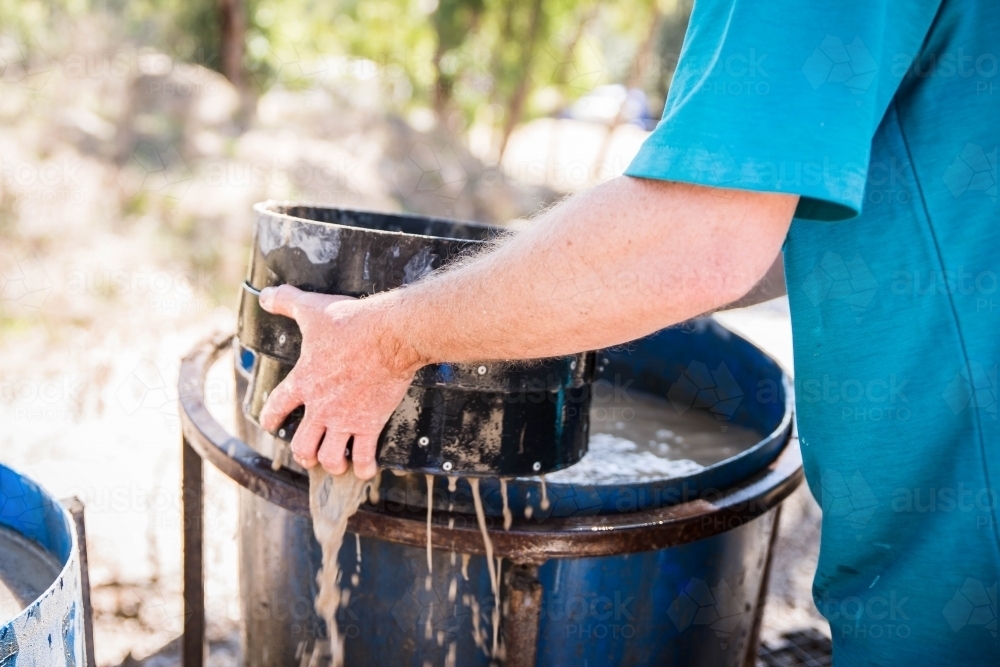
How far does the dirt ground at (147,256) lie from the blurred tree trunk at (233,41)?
1.81 feet

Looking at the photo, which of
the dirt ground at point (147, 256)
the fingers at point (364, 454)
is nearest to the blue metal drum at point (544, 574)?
the fingers at point (364, 454)

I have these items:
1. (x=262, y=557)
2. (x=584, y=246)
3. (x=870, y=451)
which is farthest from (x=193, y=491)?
(x=870, y=451)

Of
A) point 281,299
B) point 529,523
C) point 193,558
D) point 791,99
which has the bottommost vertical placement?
point 193,558

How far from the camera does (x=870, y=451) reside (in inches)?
46.6

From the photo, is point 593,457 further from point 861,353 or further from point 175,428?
point 175,428

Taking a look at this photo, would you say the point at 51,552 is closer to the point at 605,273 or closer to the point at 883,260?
the point at 605,273

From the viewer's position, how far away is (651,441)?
7.93 feet

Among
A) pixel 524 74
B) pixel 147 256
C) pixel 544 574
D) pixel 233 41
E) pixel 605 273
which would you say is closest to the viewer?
pixel 605 273

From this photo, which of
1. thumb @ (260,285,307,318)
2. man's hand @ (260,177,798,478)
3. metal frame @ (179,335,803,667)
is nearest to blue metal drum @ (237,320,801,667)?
metal frame @ (179,335,803,667)

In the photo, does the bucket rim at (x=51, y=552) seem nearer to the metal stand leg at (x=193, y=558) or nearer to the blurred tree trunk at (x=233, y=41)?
the metal stand leg at (x=193, y=558)

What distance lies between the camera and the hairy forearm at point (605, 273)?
0.98 meters

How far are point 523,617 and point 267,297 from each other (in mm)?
725

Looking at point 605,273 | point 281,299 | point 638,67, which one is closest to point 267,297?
point 281,299

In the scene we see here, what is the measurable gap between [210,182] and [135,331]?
2532 millimetres
